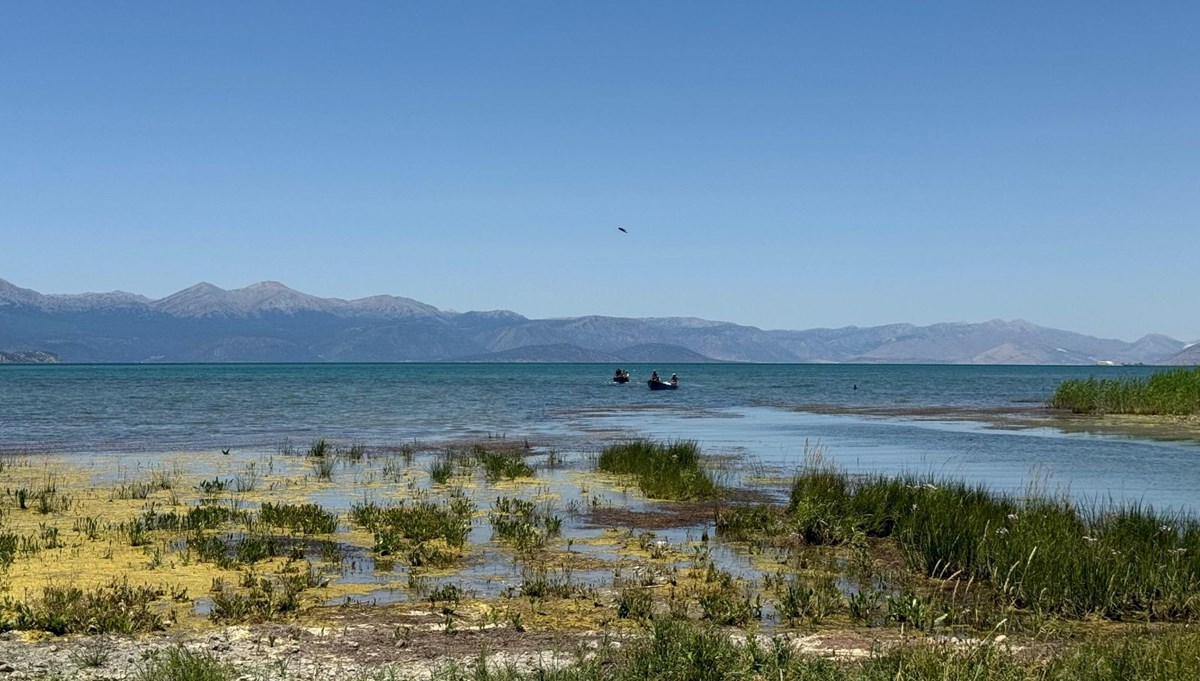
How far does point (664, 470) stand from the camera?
2634cm

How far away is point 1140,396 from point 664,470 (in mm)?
42179

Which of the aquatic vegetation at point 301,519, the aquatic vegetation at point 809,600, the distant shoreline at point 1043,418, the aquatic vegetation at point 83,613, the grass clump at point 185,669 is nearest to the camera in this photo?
the grass clump at point 185,669

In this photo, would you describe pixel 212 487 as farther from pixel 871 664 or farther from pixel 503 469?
pixel 871 664

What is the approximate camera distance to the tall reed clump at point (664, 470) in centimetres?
2386

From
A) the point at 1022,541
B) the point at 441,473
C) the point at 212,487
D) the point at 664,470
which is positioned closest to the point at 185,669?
the point at 1022,541

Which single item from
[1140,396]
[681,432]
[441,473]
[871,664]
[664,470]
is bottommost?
[681,432]

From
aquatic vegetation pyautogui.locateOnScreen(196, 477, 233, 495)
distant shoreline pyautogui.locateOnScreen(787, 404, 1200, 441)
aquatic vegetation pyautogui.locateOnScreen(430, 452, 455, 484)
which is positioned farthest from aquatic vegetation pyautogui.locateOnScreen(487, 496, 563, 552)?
distant shoreline pyautogui.locateOnScreen(787, 404, 1200, 441)

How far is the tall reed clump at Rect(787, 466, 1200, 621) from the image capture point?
1274 cm

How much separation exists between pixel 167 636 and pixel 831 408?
6588 cm

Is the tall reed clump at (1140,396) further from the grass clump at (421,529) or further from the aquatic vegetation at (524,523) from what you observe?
the grass clump at (421,529)

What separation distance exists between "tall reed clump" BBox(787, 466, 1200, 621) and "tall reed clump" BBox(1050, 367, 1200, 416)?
38.8m

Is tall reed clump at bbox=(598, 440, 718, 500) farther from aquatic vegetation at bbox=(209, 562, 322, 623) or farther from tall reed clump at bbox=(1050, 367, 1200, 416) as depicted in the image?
tall reed clump at bbox=(1050, 367, 1200, 416)

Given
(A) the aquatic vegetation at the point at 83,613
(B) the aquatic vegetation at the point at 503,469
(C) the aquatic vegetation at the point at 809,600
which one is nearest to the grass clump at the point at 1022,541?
(C) the aquatic vegetation at the point at 809,600

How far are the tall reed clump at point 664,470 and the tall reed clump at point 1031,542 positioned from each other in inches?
146
